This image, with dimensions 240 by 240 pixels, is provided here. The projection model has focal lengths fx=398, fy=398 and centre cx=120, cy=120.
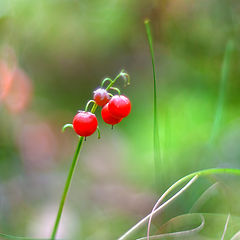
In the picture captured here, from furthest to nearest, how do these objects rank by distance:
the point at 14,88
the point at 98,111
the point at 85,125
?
1. the point at 14,88
2. the point at 98,111
3. the point at 85,125

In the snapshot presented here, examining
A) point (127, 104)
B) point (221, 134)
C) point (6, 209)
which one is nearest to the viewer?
point (127, 104)

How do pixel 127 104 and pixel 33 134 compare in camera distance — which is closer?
pixel 127 104

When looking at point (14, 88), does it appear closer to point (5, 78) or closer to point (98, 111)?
point (5, 78)

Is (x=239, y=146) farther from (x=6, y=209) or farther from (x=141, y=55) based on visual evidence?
(x=141, y=55)

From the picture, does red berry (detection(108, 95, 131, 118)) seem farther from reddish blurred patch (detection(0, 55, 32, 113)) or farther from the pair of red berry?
reddish blurred patch (detection(0, 55, 32, 113))

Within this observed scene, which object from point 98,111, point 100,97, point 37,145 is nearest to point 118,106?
point 100,97

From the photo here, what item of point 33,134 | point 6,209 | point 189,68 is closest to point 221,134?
point 189,68

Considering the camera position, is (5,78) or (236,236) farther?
(5,78)
